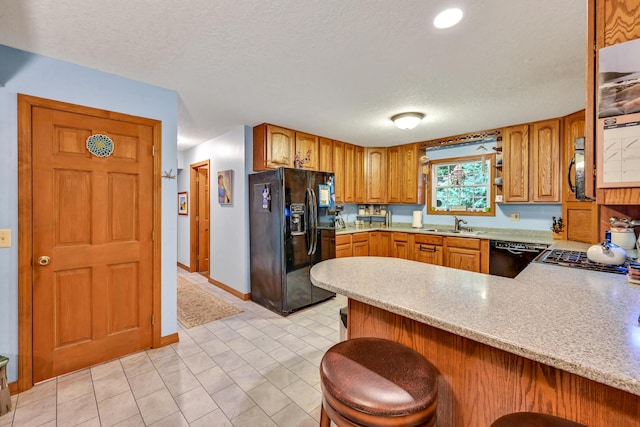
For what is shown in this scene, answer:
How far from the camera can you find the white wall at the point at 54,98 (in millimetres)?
1916

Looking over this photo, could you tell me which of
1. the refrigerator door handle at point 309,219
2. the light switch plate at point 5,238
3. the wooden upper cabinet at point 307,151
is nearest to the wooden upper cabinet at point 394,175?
the wooden upper cabinet at point 307,151

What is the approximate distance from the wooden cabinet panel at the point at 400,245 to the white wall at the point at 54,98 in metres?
3.33

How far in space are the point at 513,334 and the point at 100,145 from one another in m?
2.90

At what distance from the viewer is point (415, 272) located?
1.52 metres

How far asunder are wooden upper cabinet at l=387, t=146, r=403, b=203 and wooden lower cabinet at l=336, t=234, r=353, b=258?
1.28 m

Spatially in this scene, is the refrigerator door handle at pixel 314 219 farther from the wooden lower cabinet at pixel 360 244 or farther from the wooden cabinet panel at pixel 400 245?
the wooden cabinet panel at pixel 400 245

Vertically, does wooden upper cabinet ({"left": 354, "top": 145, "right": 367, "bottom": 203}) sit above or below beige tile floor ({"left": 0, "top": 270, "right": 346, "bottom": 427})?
above

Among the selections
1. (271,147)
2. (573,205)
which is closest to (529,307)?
(573,205)

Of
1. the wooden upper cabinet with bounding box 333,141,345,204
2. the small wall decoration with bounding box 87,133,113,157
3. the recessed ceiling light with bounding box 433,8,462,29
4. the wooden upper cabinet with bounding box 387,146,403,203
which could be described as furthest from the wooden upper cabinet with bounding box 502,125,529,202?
the small wall decoration with bounding box 87,133,113,157

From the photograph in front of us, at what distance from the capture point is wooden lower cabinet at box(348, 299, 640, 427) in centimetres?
85

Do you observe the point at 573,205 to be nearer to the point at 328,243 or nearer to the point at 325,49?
the point at 328,243

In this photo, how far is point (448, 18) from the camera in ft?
5.32

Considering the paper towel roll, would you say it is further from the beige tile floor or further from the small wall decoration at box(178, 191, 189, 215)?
the small wall decoration at box(178, 191, 189, 215)

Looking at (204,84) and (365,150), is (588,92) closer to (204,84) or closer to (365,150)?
(204,84)
